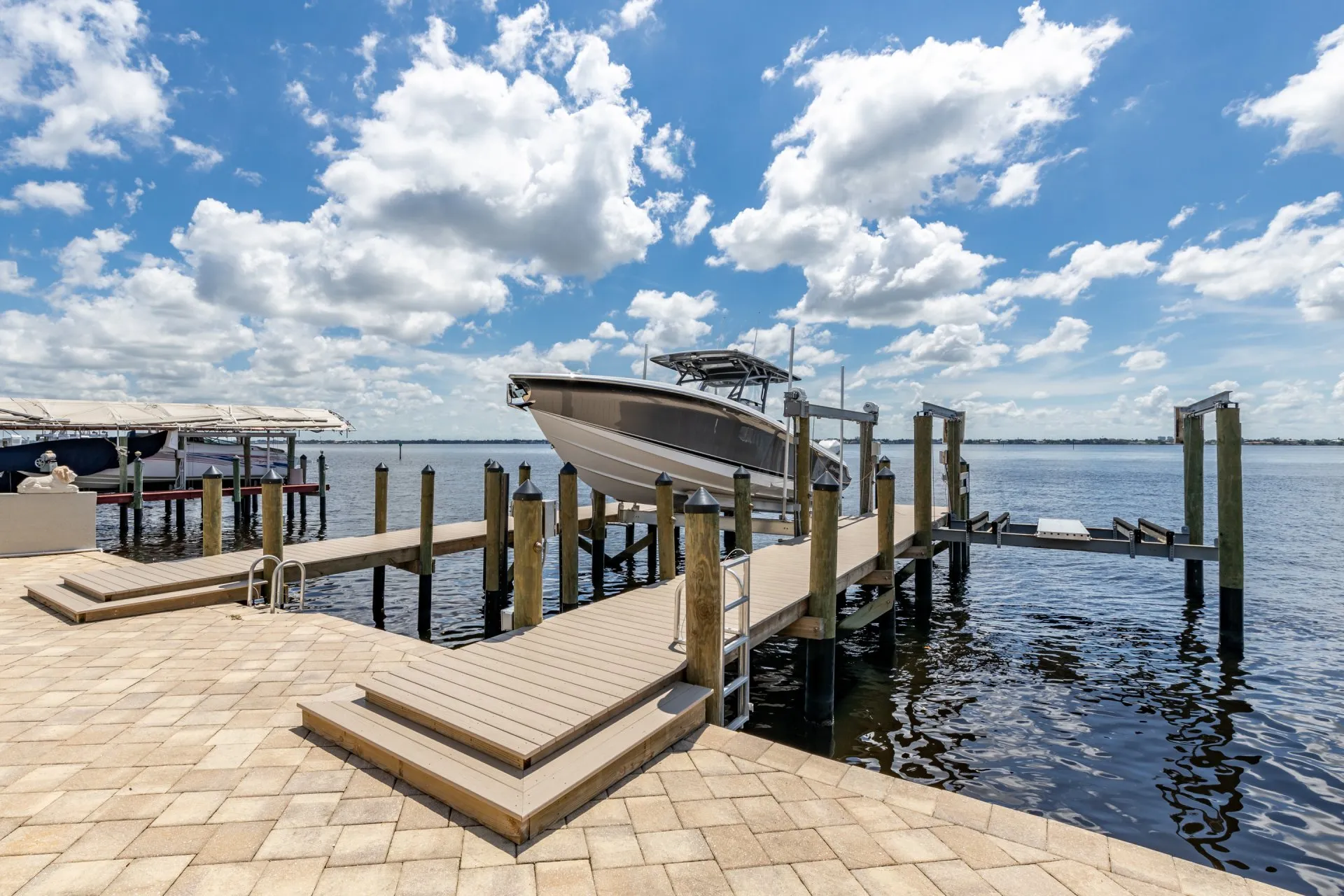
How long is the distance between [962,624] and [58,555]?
16449 mm

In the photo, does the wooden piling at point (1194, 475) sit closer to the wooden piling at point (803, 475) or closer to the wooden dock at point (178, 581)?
the wooden piling at point (803, 475)

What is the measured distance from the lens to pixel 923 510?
39.1 ft

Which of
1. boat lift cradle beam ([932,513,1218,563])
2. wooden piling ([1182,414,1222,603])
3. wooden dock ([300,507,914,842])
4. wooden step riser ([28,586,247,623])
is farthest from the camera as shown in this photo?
wooden piling ([1182,414,1222,603])

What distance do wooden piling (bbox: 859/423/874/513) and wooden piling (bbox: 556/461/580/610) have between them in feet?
24.9

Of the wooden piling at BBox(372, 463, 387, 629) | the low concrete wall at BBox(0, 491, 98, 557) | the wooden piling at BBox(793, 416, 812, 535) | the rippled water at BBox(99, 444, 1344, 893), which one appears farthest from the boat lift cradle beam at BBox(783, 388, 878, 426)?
the low concrete wall at BBox(0, 491, 98, 557)

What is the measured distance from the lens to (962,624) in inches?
513

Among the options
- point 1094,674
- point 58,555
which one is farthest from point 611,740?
point 58,555

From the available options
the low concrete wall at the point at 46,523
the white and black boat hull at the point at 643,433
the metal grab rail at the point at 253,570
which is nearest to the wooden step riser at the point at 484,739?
the metal grab rail at the point at 253,570

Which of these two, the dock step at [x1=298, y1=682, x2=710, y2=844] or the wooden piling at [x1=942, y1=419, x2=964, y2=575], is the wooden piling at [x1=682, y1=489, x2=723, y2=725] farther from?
the wooden piling at [x1=942, y1=419, x2=964, y2=575]

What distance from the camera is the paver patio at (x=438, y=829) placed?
3.11m

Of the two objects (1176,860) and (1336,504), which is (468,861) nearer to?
(1176,860)

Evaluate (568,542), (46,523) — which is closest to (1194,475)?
(568,542)

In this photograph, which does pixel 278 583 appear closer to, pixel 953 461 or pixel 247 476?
pixel 953 461

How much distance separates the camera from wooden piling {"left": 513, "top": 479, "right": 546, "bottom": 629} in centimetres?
656
